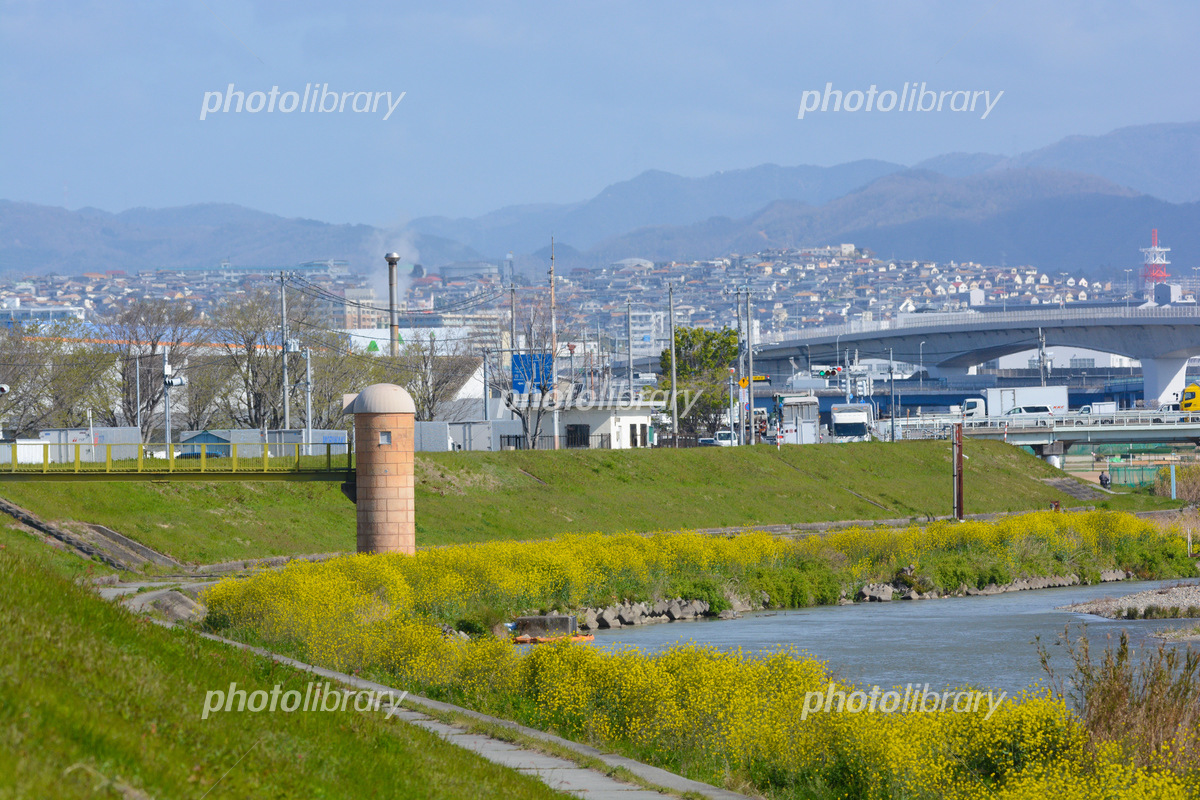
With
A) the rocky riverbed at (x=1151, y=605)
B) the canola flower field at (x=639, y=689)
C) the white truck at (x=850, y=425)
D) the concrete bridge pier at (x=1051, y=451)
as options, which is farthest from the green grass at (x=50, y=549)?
the concrete bridge pier at (x=1051, y=451)

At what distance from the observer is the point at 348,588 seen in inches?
918

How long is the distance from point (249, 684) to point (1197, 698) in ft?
34.9

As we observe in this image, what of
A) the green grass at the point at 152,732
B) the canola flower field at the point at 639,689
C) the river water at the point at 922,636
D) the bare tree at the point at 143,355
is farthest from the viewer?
the bare tree at the point at 143,355

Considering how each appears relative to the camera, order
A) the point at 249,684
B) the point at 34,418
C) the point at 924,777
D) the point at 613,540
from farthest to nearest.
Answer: the point at 34,418, the point at 613,540, the point at 924,777, the point at 249,684

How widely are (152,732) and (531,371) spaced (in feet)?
229

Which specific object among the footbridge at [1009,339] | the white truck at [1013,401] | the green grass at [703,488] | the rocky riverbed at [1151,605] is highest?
the footbridge at [1009,339]

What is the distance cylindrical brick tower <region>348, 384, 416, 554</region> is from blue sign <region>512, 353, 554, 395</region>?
42515 millimetres

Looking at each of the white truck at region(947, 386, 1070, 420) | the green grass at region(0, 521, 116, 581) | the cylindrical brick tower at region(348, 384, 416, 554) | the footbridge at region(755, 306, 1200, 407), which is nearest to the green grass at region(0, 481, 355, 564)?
the green grass at region(0, 521, 116, 581)

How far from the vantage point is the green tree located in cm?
9188

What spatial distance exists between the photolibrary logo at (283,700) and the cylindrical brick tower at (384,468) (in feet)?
46.0

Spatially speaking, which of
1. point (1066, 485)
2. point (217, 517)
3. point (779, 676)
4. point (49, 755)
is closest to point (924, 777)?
point (779, 676)

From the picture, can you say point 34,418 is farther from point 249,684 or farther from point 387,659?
point 249,684

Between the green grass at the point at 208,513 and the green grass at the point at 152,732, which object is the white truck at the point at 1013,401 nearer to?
the green grass at the point at 208,513

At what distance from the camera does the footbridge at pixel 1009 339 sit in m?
113
